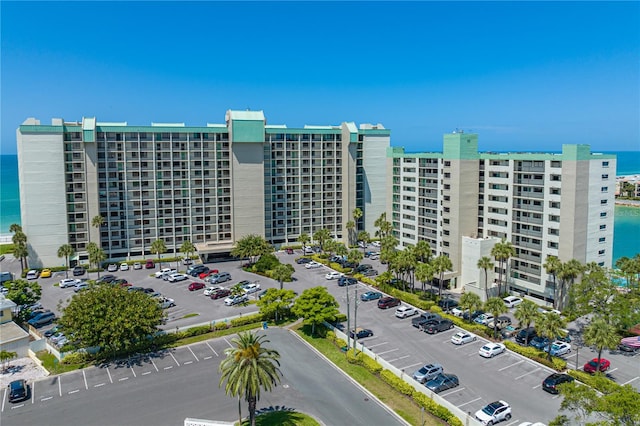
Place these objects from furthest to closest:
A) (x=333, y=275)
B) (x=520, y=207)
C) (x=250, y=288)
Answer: (x=333, y=275)
(x=250, y=288)
(x=520, y=207)

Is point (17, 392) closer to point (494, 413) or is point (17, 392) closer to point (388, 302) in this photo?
point (494, 413)

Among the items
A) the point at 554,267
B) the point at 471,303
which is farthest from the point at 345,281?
the point at 554,267

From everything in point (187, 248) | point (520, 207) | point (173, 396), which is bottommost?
point (173, 396)

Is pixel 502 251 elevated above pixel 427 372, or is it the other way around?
pixel 502 251

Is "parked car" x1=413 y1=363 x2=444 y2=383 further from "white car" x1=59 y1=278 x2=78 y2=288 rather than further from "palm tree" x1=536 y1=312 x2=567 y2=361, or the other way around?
"white car" x1=59 y1=278 x2=78 y2=288

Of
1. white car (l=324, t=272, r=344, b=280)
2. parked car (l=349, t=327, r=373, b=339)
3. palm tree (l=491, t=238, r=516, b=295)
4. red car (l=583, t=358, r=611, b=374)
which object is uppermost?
palm tree (l=491, t=238, r=516, b=295)

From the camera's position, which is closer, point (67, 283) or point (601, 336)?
point (601, 336)

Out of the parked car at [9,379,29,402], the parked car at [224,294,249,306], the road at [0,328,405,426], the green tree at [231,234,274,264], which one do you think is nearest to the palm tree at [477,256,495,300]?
the road at [0,328,405,426]
